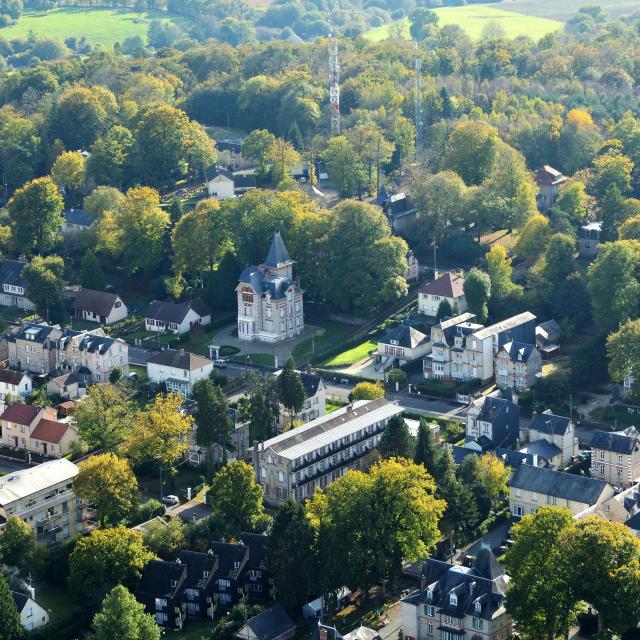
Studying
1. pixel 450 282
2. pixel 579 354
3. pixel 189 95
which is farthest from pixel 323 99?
pixel 579 354

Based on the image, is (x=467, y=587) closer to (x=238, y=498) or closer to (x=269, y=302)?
(x=238, y=498)

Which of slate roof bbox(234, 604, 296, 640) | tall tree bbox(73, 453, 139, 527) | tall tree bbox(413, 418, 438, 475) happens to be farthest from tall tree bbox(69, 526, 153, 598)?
tall tree bbox(413, 418, 438, 475)

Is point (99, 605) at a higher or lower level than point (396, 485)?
lower

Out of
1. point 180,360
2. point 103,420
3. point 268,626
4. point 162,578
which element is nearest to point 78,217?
point 180,360

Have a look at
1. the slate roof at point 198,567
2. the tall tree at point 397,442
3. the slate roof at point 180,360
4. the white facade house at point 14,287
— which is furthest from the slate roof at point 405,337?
the slate roof at point 198,567

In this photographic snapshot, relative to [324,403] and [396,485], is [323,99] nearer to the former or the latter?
[324,403]

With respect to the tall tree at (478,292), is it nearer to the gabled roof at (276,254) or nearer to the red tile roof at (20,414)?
the gabled roof at (276,254)
